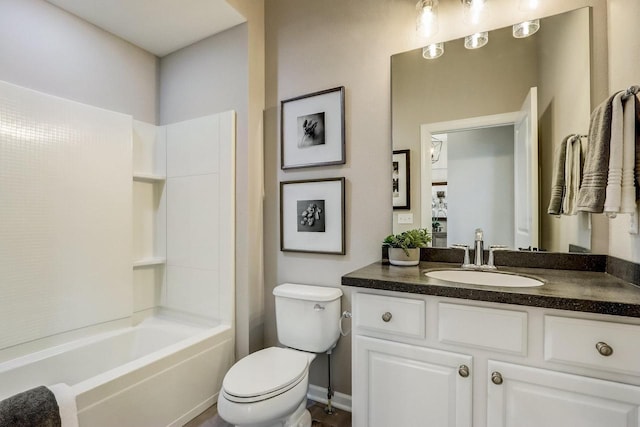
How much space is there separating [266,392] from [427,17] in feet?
6.49

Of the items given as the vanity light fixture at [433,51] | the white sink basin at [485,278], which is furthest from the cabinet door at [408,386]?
the vanity light fixture at [433,51]

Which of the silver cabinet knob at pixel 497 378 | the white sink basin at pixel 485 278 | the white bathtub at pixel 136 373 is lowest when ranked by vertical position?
the white bathtub at pixel 136 373

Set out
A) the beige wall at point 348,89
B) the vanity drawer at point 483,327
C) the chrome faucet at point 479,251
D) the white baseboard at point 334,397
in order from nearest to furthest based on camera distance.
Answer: the vanity drawer at point 483,327, the chrome faucet at point 479,251, the beige wall at point 348,89, the white baseboard at point 334,397

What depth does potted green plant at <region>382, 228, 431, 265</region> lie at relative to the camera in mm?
1559

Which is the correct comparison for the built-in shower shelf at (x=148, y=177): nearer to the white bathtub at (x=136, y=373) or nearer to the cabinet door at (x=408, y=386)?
the white bathtub at (x=136, y=373)

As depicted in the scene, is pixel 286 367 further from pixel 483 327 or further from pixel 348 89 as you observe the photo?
pixel 348 89

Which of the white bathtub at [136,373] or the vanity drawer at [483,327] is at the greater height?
the vanity drawer at [483,327]

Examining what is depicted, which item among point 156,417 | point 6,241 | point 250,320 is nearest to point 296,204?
point 250,320

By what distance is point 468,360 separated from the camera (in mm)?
1091

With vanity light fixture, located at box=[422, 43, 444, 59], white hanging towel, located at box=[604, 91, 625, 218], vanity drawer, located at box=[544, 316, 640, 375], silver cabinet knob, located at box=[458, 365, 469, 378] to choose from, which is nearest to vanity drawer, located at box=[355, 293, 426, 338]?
silver cabinet knob, located at box=[458, 365, 469, 378]

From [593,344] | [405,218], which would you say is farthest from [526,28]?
[593,344]

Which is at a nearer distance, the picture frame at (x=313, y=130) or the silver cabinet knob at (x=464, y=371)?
the silver cabinet knob at (x=464, y=371)

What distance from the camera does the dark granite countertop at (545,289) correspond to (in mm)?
902

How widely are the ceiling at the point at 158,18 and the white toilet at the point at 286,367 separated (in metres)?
1.78
